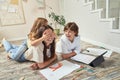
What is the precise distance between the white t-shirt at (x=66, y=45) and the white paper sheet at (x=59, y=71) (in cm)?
19

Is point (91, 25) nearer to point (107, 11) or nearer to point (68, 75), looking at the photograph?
point (107, 11)

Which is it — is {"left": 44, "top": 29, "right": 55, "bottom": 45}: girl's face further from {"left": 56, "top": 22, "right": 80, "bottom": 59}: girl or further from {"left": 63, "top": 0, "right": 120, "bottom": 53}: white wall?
{"left": 63, "top": 0, "right": 120, "bottom": 53}: white wall

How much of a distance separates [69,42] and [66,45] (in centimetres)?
6

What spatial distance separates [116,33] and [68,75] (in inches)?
39.9

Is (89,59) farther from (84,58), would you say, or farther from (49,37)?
(49,37)

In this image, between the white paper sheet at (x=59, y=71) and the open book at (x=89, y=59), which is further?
the open book at (x=89, y=59)

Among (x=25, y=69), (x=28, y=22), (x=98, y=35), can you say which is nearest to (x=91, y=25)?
(x=98, y=35)

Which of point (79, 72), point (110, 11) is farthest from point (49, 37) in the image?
point (110, 11)

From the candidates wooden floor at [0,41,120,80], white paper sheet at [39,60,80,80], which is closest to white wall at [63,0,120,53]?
wooden floor at [0,41,120,80]

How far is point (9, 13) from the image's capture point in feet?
10.4

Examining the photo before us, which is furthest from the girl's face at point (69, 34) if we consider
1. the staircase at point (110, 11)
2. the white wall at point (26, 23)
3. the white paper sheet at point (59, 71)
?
the white wall at point (26, 23)

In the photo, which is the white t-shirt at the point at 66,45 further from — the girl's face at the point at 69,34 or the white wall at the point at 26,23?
the white wall at the point at 26,23

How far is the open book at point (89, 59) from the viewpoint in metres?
1.57

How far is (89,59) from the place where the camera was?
1.66 m
